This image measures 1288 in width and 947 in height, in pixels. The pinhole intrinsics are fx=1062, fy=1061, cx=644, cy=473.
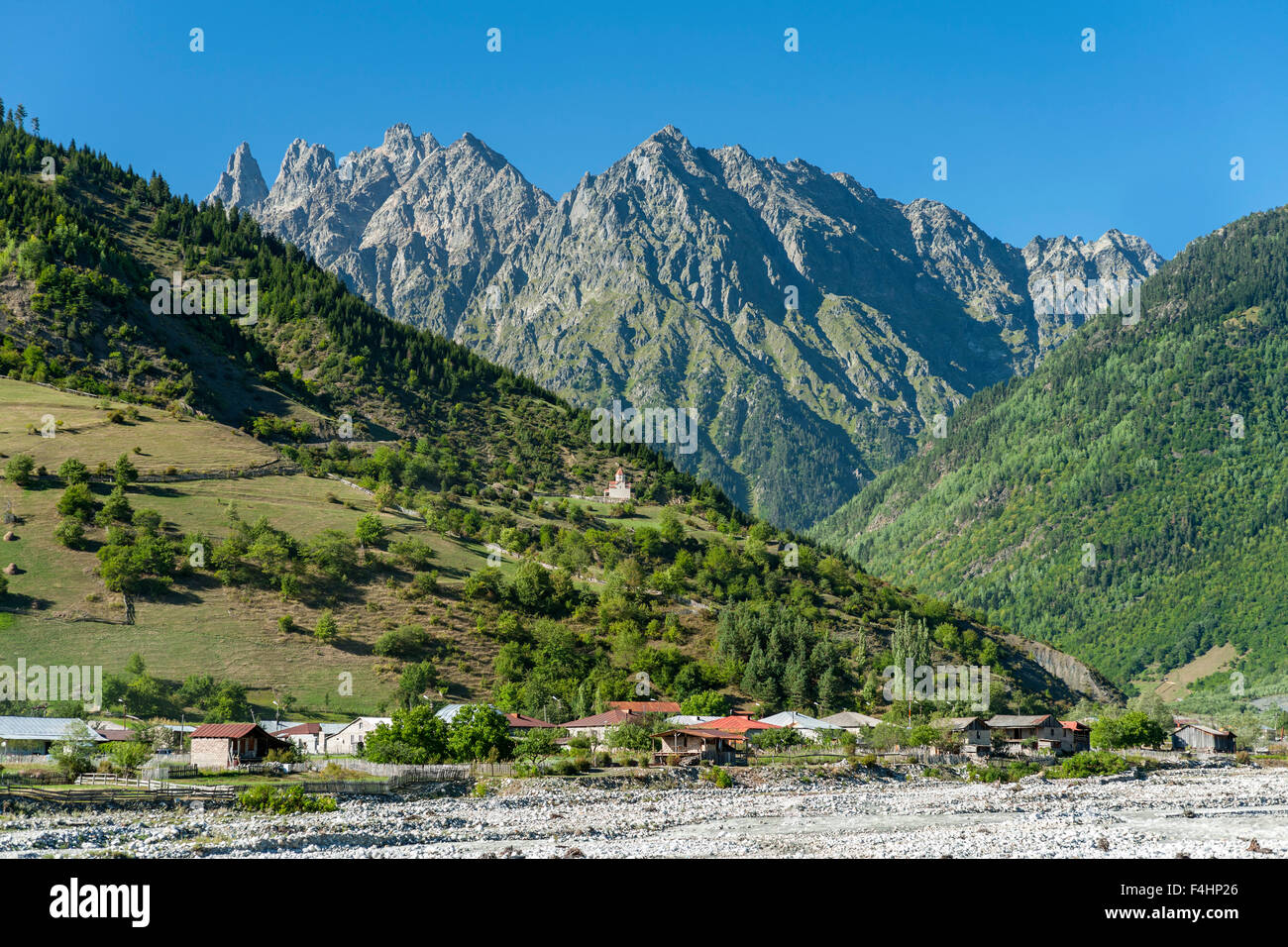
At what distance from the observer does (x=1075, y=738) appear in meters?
116

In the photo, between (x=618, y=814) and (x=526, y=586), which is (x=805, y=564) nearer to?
(x=526, y=586)

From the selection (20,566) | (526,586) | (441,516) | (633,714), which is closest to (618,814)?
(633,714)

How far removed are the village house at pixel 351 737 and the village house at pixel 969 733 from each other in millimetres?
55820

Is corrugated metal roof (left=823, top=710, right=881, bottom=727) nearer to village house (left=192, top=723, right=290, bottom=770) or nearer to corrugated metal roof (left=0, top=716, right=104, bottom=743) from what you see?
village house (left=192, top=723, right=290, bottom=770)

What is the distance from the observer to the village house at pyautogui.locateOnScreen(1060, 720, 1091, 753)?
11419 centimetres

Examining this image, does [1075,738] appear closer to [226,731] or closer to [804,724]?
[804,724]

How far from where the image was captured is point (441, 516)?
6029 inches

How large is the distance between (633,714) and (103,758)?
47.2 m

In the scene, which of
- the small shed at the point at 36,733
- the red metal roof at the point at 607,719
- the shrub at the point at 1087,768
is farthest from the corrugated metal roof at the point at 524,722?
the shrub at the point at 1087,768

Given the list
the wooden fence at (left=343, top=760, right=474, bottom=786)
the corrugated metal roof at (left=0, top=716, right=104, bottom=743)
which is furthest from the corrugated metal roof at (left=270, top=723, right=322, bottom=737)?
the wooden fence at (left=343, top=760, right=474, bottom=786)

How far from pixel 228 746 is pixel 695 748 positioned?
36.7m

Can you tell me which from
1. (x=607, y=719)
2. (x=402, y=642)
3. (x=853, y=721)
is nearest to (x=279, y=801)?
(x=607, y=719)

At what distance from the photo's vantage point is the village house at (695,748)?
283 ft

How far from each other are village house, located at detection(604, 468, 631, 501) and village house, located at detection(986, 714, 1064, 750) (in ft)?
301
